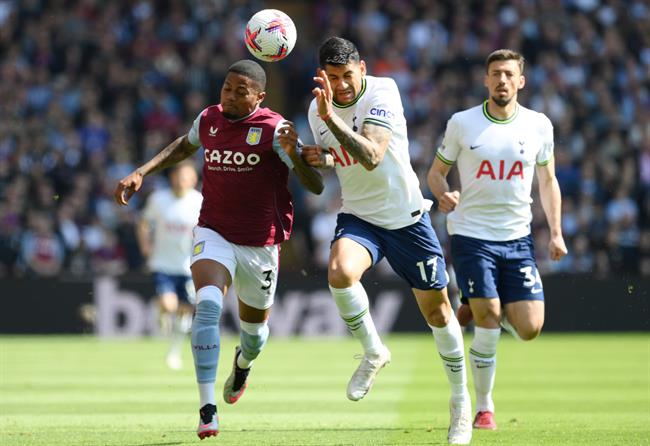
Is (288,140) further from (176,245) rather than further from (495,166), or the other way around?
(176,245)

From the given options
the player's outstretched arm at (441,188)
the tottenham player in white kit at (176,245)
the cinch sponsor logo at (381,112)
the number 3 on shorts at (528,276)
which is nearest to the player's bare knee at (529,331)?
the number 3 on shorts at (528,276)

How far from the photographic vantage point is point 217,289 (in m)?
8.95

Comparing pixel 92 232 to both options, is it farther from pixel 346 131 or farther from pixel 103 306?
pixel 346 131

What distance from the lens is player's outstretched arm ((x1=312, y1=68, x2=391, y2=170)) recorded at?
27.7 feet

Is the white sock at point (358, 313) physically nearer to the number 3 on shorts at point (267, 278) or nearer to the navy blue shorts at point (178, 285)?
the number 3 on shorts at point (267, 278)

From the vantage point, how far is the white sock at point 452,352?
30.6 feet

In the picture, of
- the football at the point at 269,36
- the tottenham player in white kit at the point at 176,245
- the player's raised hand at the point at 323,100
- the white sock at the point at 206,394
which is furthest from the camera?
the tottenham player in white kit at the point at 176,245

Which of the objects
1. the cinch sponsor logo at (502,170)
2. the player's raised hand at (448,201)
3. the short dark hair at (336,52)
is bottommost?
the player's raised hand at (448,201)

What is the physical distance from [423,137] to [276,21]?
46.2ft

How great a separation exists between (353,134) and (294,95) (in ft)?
56.8

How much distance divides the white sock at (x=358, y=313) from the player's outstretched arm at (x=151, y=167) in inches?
64.2

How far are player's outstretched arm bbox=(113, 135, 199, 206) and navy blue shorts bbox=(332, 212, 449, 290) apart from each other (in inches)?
55.1

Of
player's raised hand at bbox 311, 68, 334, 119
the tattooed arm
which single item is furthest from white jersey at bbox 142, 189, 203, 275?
player's raised hand at bbox 311, 68, 334, 119

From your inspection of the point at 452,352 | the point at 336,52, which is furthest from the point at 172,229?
the point at 336,52
